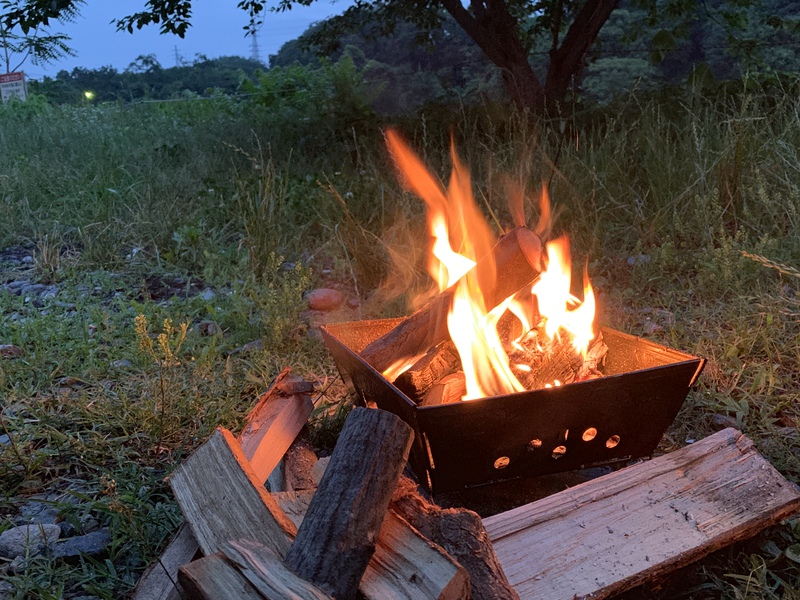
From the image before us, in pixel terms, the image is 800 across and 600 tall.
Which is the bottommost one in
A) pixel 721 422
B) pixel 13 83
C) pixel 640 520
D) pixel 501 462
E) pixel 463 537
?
pixel 721 422

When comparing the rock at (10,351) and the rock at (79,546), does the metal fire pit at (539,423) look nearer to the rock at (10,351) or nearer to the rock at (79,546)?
the rock at (79,546)

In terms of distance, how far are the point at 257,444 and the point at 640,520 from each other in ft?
3.26

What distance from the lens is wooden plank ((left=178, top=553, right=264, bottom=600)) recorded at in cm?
117

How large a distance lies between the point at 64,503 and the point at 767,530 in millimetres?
1903

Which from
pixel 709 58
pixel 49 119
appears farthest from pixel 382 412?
pixel 709 58

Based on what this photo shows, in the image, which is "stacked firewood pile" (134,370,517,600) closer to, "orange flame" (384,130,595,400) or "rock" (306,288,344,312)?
"orange flame" (384,130,595,400)

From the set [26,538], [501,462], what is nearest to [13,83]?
[26,538]

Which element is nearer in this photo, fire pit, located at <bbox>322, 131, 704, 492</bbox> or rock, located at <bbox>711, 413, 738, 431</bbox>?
fire pit, located at <bbox>322, 131, 704, 492</bbox>

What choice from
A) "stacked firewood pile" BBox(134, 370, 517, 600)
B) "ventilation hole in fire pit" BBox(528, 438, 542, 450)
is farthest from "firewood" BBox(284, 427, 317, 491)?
"ventilation hole in fire pit" BBox(528, 438, 542, 450)

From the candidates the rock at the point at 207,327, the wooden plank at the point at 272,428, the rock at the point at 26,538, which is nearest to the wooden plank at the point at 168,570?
the wooden plank at the point at 272,428

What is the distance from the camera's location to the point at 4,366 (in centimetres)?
271

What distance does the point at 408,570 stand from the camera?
49.5 inches

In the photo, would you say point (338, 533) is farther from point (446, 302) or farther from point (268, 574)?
point (446, 302)

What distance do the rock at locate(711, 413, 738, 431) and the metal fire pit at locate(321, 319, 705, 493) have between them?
50cm
